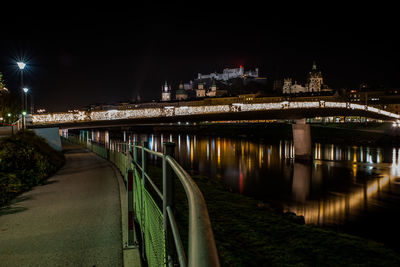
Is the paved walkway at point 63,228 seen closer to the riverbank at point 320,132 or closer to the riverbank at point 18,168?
the riverbank at point 18,168

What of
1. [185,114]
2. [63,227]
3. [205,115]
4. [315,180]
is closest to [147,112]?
[185,114]

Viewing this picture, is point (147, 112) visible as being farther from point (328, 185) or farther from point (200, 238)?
point (200, 238)

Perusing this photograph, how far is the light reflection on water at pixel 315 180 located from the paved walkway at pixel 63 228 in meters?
13.2

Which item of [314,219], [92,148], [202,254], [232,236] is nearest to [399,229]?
[314,219]

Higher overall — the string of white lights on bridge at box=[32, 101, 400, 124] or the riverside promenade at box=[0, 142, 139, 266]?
the string of white lights on bridge at box=[32, 101, 400, 124]

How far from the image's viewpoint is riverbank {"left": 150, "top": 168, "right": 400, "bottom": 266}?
414 inches

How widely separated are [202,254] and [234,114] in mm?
39938

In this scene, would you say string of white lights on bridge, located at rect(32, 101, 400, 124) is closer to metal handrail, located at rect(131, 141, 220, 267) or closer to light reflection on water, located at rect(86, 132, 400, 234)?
light reflection on water, located at rect(86, 132, 400, 234)

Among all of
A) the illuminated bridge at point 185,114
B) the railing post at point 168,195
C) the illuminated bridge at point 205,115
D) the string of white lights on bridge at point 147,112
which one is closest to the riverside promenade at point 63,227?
the railing post at point 168,195

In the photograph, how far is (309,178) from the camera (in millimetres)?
32938

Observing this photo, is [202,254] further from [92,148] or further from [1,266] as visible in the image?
[92,148]

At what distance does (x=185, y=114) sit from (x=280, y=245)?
2757 centimetres

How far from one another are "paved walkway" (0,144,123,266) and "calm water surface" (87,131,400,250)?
3.80m

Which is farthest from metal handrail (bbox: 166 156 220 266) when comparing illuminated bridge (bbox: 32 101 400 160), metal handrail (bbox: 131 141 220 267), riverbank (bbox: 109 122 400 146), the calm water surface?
riverbank (bbox: 109 122 400 146)
